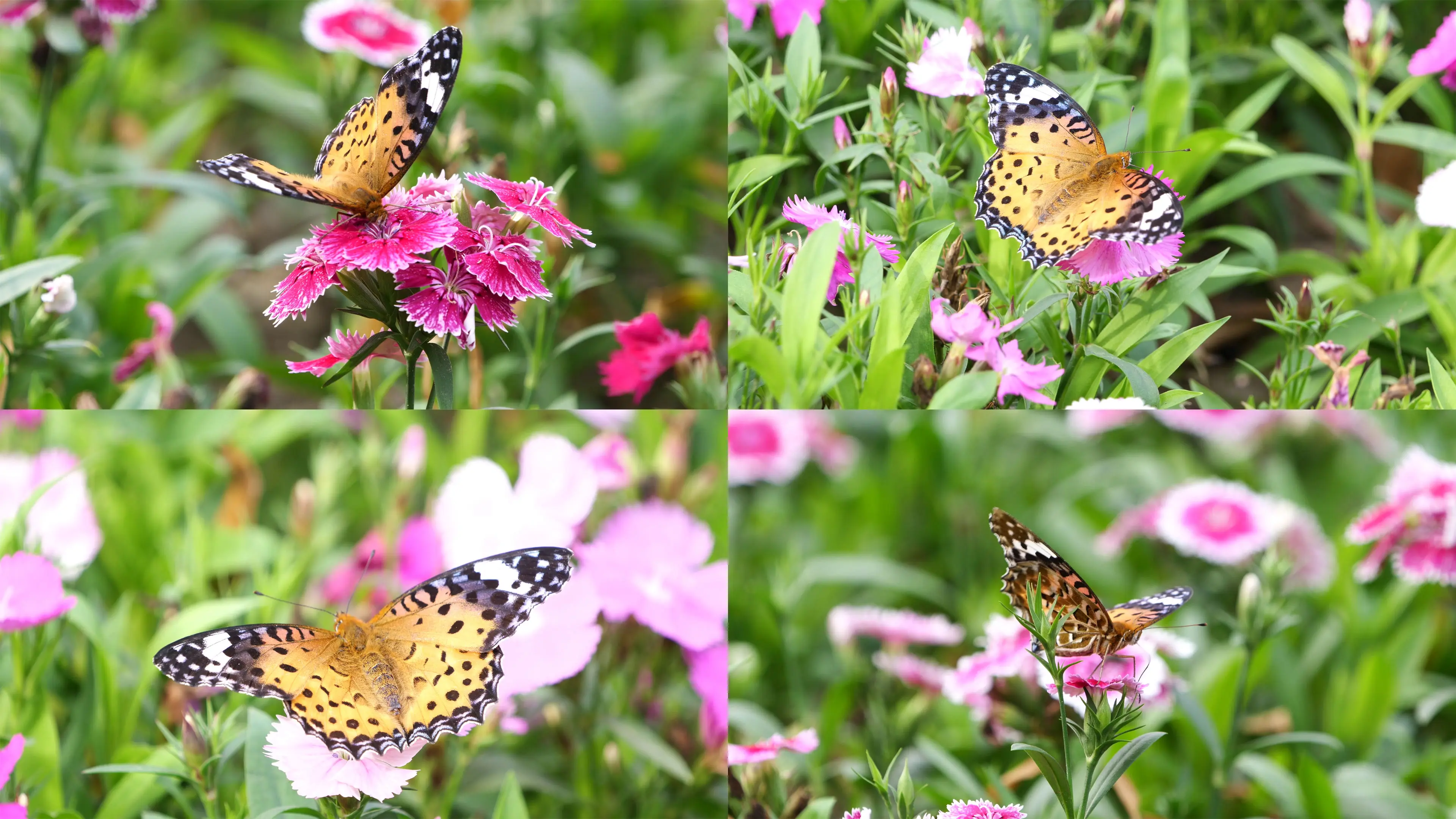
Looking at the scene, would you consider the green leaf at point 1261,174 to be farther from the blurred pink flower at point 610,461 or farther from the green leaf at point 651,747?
the green leaf at point 651,747

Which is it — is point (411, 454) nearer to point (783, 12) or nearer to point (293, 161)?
point (783, 12)

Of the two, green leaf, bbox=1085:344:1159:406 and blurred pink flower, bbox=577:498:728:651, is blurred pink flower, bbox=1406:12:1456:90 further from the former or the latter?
blurred pink flower, bbox=577:498:728:651

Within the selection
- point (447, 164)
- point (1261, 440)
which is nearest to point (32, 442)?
point (447, 164)

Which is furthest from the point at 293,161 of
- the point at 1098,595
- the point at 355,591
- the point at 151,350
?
the point at 1098,595

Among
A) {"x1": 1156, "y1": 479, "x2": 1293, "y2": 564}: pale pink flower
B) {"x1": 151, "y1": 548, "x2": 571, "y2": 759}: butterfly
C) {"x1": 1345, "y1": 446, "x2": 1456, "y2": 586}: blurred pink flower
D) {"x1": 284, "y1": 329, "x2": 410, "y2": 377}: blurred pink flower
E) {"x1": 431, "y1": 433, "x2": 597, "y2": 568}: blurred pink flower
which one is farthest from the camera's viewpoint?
{"x1": 1156, "y1": 479, "x2": 1293, "y2": 564}: pale pink flower

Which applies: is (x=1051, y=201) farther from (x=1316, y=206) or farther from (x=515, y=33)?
(x=515, y=33)

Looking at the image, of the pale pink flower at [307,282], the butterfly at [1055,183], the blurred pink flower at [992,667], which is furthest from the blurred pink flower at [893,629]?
the pale pink flower at [307,282]

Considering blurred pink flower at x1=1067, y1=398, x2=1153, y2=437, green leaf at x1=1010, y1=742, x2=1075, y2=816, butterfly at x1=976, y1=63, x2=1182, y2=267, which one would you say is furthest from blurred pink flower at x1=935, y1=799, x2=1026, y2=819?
butterfly at x1=976, y1=63, x2=1182, y2=267
